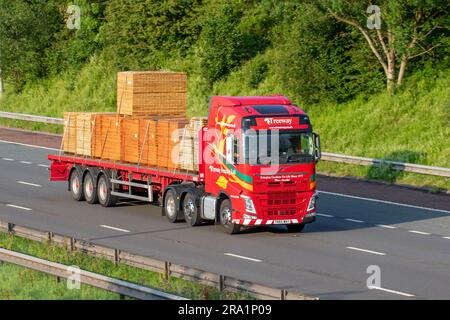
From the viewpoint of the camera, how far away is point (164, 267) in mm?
20750

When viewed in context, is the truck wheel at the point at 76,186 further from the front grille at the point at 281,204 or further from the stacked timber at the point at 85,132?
the front grille at the point at 281,204

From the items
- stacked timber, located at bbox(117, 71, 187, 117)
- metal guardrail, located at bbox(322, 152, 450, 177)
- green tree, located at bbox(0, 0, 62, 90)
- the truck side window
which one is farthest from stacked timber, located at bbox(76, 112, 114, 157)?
green tree, located at bbox(0, 0, 62, 90)

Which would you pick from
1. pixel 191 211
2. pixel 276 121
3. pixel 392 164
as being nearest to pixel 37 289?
pixel 276 121

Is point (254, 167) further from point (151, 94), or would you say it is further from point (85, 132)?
point (85, 132)

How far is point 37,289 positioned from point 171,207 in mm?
10402

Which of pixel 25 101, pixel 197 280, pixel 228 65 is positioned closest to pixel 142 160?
pixel 197 280

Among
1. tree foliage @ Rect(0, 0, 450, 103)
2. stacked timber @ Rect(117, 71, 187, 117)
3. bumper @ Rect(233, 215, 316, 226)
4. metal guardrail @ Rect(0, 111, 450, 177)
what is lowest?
bumper @ Rect(233, 215, 316, 226)

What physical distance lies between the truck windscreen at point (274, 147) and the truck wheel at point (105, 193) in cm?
651

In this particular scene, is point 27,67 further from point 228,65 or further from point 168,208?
point 168,208

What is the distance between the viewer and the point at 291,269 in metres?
23.2

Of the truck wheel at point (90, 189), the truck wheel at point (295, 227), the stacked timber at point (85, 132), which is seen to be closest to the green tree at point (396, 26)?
the stacked timber at point (85, 132)

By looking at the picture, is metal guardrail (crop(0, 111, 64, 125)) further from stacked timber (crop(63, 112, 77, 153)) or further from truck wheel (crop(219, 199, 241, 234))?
truck wheel (crop(219, 199, 241, 234))

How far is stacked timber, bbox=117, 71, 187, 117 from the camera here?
31.7m

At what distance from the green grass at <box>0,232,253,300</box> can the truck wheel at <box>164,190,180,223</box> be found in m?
4.75
